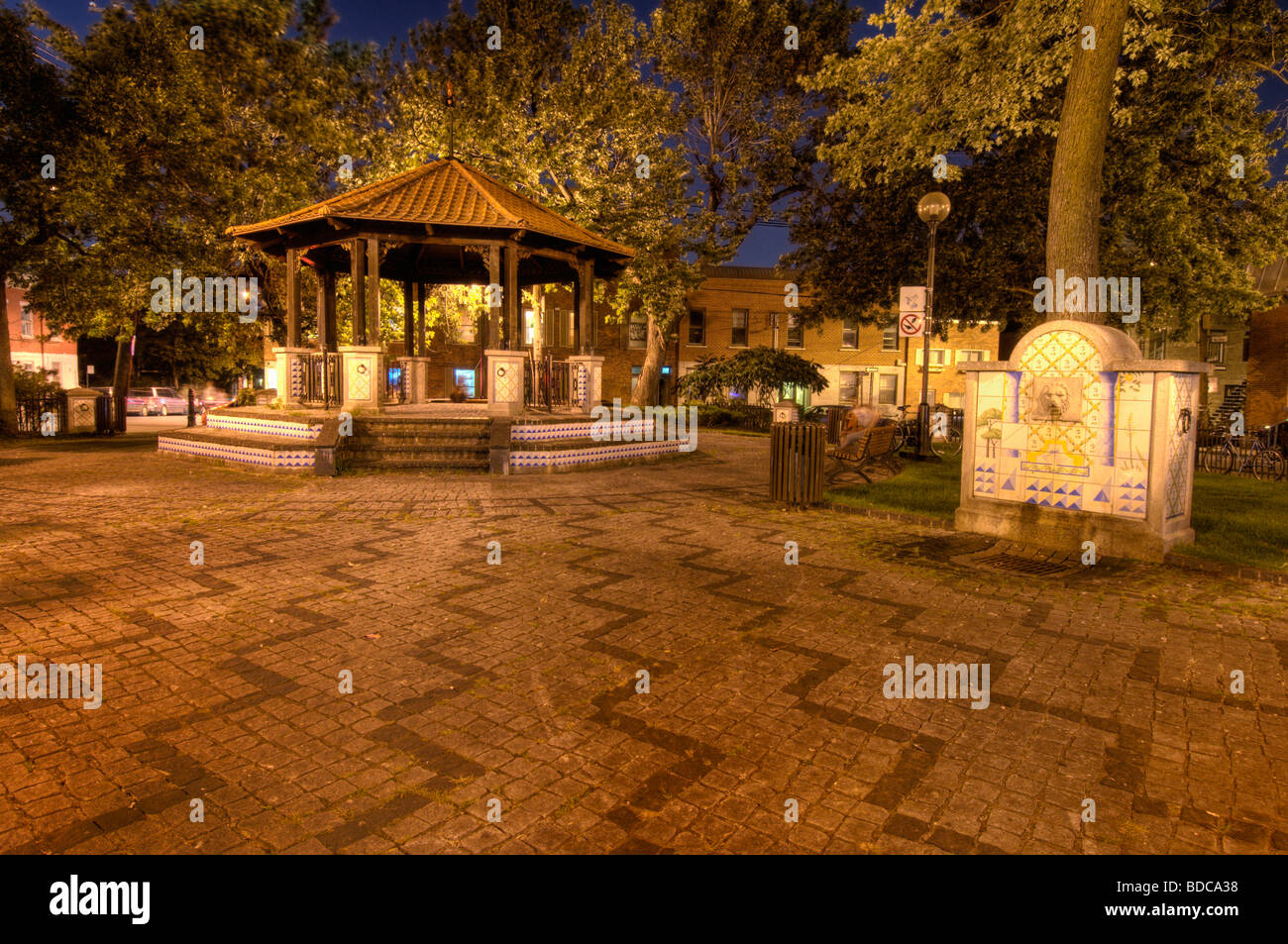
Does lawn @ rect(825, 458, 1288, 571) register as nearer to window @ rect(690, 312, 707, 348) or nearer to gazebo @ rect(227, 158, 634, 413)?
gazebo @ rect(227, 158, 634, 413)

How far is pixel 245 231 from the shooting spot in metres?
15.3

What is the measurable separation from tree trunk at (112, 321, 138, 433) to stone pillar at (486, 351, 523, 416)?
14275 mm

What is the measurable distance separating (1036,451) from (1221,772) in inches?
207

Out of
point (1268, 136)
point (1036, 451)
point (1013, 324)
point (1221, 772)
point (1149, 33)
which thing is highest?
point (1268, 136)

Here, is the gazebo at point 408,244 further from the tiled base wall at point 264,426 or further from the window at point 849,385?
the window at point 849,385

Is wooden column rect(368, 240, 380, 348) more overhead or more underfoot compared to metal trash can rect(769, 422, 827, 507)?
more overhead

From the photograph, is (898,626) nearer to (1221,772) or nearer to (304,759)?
(1221,772)

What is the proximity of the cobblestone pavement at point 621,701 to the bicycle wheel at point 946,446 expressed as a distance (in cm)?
1085

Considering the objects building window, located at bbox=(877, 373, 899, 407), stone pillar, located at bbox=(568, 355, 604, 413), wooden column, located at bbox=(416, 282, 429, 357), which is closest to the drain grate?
stone pillar, located at bbox=(568, 355, 604, 413)

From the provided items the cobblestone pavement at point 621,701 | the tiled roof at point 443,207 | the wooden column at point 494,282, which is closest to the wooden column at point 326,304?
the tiled roof at point 443,207

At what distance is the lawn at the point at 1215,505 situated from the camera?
7.17 metres

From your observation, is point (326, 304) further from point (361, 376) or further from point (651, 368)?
point (651, 368)

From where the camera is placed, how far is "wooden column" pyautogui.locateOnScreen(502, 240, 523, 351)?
48.2 ft

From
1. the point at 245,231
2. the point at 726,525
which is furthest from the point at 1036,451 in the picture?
the point at 245,231
